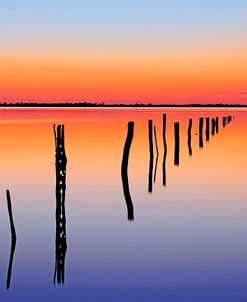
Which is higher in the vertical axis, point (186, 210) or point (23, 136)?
point (23, 136)

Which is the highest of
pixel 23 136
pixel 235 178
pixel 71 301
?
pixel 23 136

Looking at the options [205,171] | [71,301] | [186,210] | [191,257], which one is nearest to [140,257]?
[191,257]

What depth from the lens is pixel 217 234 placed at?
1238 centimetres

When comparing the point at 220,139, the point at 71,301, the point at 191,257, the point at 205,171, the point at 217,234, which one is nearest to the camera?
the point at 71,301

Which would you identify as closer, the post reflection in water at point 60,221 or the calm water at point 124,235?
the calm water at point 124,235

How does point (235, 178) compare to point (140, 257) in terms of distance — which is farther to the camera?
point (235, 178)

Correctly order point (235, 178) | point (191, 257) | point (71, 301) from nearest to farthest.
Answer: point (71, 301) → point (191, 257) → point (235, 178)

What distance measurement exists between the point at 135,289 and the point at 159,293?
37cm

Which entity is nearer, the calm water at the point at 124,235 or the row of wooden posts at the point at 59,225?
the calm water at the point at 124,235

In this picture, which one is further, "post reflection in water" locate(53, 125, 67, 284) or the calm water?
"post reflection in water" locate(53, 125, 67, 284)

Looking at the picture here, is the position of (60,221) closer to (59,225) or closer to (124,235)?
(59,225)

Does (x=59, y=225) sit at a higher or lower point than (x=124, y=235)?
higher

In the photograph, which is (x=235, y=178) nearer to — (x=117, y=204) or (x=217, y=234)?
(x=117, y=204)

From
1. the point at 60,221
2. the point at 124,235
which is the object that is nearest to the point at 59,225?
the point at 60,221
